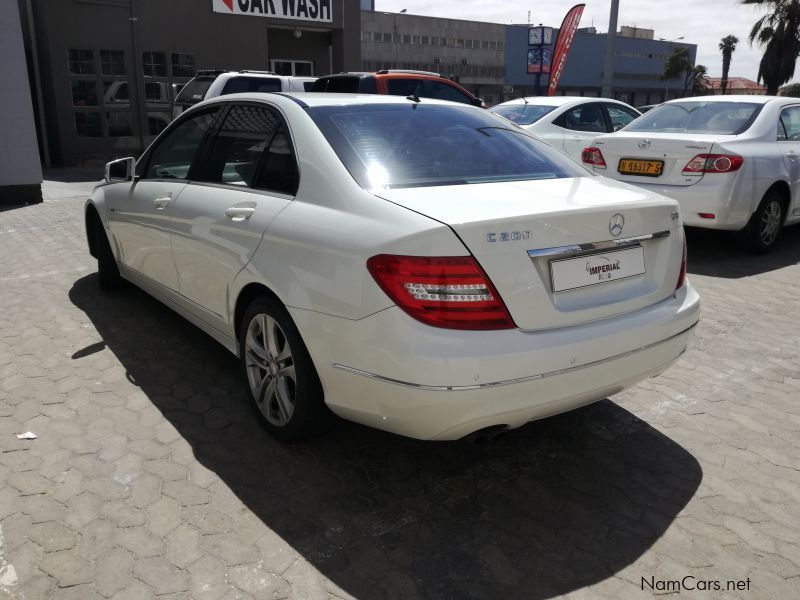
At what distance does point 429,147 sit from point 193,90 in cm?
1239

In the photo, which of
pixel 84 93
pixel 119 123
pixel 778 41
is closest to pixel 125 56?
pixel 84 93

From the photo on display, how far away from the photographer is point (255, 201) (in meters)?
3.25

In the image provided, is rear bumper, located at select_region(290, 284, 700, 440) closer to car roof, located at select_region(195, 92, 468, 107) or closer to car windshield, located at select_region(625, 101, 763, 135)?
car roof, located at select_region(195, 92, 468, 107)

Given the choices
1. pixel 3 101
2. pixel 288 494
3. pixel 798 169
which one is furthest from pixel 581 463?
pixel 3 101

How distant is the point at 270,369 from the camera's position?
3164 mm

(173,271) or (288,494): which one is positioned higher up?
(173,271)

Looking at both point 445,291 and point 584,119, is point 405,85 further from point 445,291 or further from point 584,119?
point 445,291

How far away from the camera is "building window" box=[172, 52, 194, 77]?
1845cm

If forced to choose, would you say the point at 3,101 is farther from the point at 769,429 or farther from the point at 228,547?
the point at 769,429

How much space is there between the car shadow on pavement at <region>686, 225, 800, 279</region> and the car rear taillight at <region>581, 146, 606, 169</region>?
4.41 ft

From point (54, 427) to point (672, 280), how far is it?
3.00 m

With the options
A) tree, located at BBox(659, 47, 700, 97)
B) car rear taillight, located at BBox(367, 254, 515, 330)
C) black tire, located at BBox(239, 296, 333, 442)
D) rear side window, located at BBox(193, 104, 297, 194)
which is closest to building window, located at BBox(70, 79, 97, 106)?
rear side window, located at BBox(193, 104, 297, 194)

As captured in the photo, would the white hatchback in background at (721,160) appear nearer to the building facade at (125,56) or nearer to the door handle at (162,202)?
the door handle at (162,202)

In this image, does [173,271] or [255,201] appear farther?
[173,271]
